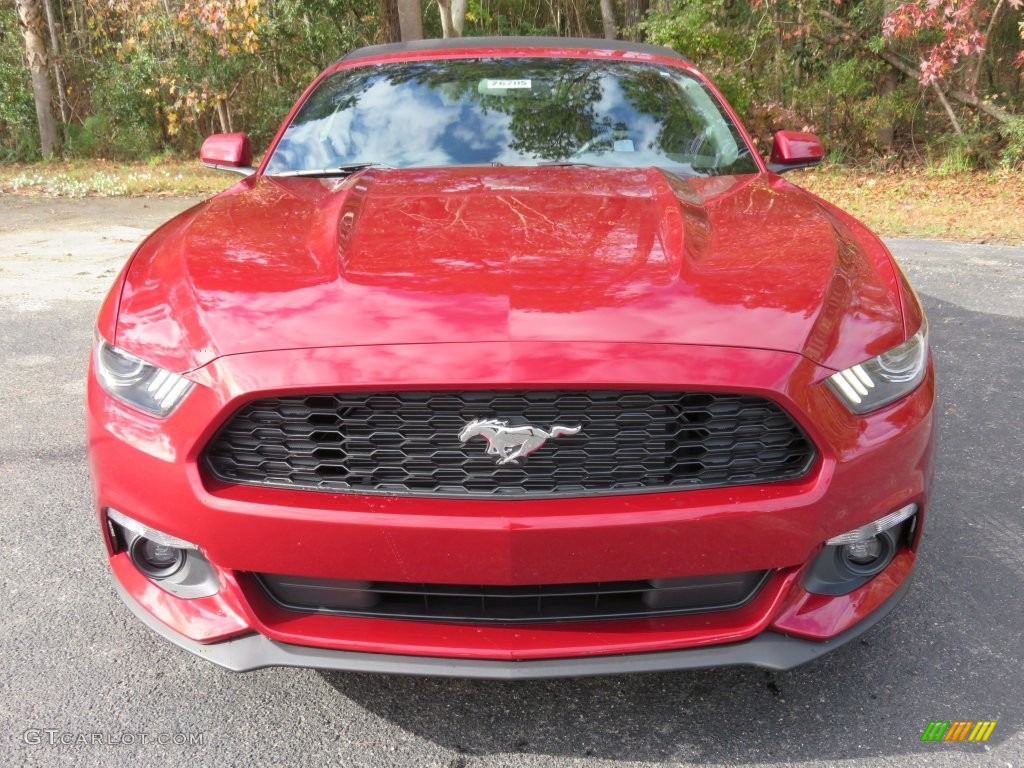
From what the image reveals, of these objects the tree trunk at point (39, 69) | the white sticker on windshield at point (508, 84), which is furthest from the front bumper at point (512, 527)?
the tree trunk at point (39, 69)

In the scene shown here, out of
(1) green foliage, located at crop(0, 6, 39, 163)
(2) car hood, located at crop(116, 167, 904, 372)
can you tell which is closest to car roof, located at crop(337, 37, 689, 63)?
(2) car hood, located at crop(116, 167, 904, 372)

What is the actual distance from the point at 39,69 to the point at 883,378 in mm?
19518

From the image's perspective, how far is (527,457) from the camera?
71.0 inches

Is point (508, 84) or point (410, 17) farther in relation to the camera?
point (410, 17)

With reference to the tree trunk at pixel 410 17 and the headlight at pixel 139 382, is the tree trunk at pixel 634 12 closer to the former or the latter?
the tree trunk at pixel 410 17

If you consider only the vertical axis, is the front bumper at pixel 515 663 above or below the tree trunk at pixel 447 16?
below

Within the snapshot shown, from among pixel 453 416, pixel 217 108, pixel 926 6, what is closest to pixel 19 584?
pixel 453 416

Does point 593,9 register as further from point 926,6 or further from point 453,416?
point 453,416

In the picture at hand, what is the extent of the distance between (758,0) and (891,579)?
1220 cm

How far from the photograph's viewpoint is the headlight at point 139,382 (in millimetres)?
1871

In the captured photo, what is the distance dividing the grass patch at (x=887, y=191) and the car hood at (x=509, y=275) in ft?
21.8

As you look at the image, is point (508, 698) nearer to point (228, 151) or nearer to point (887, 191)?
point (228, 151)

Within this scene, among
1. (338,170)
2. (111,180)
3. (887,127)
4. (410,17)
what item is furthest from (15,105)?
(338,170)

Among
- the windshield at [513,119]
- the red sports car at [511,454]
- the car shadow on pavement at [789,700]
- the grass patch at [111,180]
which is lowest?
the grass patch at [111,180]
